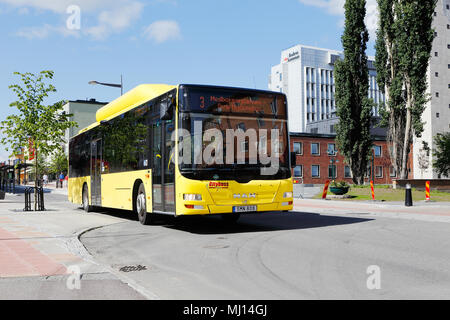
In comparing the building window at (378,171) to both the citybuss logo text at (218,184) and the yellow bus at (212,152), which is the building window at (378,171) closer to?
the yellow bus at (212,152)

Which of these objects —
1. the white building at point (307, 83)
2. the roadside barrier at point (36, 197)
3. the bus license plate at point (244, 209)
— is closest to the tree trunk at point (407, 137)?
the roadside barrier at point (36, 197)

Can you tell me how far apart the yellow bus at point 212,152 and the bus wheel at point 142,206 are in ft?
0.09

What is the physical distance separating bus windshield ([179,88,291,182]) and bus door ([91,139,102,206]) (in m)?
7.26

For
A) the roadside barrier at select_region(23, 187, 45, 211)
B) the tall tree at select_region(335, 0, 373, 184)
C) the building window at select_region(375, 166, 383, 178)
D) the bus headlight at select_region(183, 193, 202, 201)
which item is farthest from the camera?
the building window at select_region(375, 166, 383, 178)

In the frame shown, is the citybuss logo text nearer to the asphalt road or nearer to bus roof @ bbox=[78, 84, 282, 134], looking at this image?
the asphalt road

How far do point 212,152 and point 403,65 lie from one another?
1078 inches

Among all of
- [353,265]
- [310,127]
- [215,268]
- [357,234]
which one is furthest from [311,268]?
[310,127]

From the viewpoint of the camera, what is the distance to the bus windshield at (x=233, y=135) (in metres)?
10.8

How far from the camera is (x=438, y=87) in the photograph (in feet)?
297

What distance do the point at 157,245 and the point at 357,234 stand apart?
15.0ft

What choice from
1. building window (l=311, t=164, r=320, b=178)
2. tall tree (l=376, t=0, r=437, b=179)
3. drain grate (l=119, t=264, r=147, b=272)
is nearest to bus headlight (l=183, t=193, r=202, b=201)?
drain grate (l=119, t=264, r=147, b=272)

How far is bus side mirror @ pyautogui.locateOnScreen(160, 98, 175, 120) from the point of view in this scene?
11.2 meters

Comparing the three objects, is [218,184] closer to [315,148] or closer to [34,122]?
[34,122]

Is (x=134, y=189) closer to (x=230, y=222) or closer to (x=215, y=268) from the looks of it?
(x=230, y=222)
